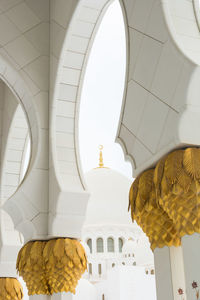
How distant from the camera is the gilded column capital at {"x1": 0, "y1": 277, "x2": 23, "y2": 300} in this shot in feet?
15.2

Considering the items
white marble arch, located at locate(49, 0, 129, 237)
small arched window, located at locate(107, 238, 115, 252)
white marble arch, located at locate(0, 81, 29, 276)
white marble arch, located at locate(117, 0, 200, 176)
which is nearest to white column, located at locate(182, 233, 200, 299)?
white marble arch, located at locate(117, 0, 200, 176)

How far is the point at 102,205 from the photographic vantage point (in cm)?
1656

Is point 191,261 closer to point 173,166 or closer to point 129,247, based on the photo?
point 173,166

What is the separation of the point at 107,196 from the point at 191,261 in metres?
14.6

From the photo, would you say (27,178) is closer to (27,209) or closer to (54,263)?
(27,209)

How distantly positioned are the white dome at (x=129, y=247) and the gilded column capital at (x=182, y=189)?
13354 mm

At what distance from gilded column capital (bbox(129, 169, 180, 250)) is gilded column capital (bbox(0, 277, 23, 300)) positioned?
9.12 ft

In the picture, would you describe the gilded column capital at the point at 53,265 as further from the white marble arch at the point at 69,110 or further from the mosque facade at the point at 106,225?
the mosque facade at the point at 106,225

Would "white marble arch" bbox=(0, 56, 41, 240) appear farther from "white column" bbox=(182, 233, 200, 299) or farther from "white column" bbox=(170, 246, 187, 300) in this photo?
"white column" bbox=(182, 233, 200, 299)

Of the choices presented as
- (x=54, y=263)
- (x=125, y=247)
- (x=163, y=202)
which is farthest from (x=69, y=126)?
(x=125, y=247)

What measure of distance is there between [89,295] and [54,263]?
10.4 m

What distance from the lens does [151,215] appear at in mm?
2305

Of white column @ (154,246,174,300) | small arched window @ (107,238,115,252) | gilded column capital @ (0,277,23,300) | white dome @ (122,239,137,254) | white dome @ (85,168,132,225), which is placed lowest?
white column @ (154,246,174,300)

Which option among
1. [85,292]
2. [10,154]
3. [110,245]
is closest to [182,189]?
[10,154]
